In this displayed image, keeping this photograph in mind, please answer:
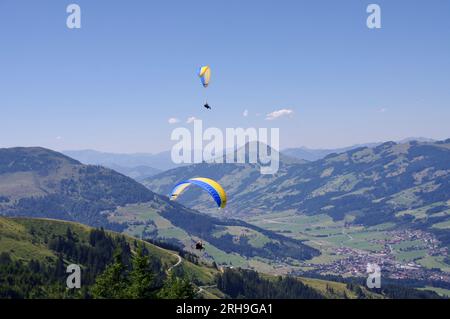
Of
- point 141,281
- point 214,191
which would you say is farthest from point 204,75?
point 141,281

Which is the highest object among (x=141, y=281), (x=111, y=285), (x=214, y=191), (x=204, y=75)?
(x=204, y=75)

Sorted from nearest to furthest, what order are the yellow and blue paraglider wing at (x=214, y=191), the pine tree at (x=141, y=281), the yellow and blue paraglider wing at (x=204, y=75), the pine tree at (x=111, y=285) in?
the yellow and blue paraglider wing at (x=214, y=191)
the pine tree at (x=141, y=281)
the pine tree at (x=111, y=285)
the yellow and blue paraglider wing at (x=204, y=75)

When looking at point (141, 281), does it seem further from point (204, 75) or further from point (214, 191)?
point (204, 75)

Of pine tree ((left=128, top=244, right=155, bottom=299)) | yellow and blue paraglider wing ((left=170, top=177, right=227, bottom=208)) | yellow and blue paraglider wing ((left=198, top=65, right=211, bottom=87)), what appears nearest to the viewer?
yellow and blue paraglider wing ((left=170, top=177, right=227, bottom=208))

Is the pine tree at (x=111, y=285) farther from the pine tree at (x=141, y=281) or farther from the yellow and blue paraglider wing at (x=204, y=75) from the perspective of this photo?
the yellow and blue paraglider wing at (x=204, y=75)

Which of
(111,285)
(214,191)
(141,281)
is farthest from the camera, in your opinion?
(111,285)

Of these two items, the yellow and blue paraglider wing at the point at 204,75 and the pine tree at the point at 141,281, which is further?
the yellow and blue paraglider wing at the point at 204,75

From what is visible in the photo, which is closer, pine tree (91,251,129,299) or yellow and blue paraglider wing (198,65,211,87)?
pine tree (91,251,129,299)

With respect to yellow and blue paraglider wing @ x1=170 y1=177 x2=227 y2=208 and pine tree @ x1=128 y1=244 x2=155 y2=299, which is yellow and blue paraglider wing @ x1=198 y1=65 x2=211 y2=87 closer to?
yellow and blue paraglider wing @ x1=170 y1=177 x2=227 y2=208

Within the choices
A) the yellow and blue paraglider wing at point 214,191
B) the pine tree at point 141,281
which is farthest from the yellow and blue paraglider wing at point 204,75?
the pine tree at point 141,281

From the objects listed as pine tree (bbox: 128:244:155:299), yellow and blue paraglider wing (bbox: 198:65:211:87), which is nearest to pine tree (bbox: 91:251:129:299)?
pine tree (bbox: 128:244:155:299)
